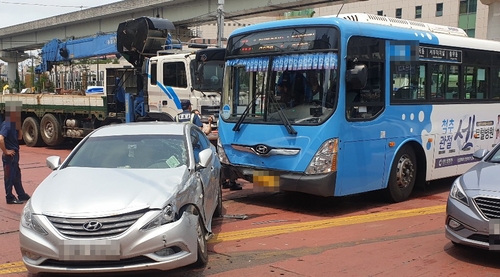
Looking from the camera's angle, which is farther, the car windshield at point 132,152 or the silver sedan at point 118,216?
the car windshield at point 132,152

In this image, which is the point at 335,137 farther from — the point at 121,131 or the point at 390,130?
the point at 121,131

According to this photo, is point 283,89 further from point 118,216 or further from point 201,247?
point 118,216

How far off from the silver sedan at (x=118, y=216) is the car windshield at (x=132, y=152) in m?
0.01

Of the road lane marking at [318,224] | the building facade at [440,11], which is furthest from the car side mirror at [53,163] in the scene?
the building facade at [440,11]

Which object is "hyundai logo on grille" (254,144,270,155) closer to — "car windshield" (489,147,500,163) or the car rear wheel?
the car rear wheel

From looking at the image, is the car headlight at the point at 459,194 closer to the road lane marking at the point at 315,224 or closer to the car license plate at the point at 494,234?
the car license plate at the point at 494,234

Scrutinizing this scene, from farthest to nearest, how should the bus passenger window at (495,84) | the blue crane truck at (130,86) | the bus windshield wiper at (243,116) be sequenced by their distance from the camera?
the blue crane truck at (130,86), the bus passenger window at (495,84), the bus windshield wiper at (243,116)

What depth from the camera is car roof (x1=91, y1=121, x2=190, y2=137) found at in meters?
6.81

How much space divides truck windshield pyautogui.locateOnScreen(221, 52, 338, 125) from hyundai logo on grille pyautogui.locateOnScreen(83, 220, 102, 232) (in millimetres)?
4092

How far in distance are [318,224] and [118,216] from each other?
3.76 m

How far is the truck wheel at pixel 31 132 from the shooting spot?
19297 millimetres

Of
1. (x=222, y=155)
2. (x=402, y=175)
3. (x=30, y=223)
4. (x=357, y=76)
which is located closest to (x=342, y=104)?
(x=357, y=76)

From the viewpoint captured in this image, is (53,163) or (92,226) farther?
(53,163)

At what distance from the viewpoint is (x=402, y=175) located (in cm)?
930
